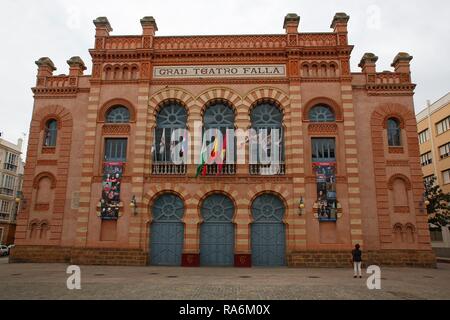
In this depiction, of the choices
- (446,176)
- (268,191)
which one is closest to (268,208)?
(268,191)

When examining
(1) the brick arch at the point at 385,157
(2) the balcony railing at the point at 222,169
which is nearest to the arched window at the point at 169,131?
(2) the balcony railing at the point at 222,169

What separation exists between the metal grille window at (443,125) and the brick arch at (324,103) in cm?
2305

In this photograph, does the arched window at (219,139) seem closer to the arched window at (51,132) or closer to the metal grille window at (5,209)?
the arched window at (51,132)

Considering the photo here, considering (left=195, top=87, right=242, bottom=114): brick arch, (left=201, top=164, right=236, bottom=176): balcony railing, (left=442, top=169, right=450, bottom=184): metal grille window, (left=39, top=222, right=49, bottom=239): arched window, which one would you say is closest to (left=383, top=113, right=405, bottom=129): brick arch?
(left=195, top=87, right=242, bottom=114): brick arch

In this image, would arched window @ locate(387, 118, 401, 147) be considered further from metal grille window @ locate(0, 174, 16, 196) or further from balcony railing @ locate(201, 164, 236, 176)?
metal grille window @ locate(0, 174, 16, 196)

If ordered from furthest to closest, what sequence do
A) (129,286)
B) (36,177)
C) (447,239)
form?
1. (447,239)
2. (36,177)
3. (129,286)

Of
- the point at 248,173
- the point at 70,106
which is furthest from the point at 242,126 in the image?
the point at 70,106

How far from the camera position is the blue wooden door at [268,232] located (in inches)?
945

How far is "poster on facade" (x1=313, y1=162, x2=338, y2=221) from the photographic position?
78.4ft

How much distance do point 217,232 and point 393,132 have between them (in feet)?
47.2

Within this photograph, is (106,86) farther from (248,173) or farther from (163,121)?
(248,173)

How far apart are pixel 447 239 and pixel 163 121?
115ft

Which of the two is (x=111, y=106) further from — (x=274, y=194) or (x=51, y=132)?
(x=274, y=194)

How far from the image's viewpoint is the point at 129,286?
48.1ft
